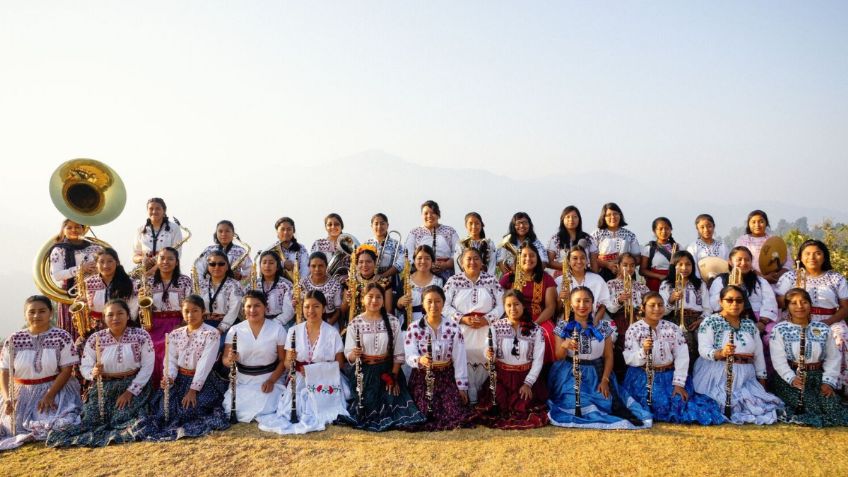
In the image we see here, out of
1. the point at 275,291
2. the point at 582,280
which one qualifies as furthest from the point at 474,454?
the point at 275,291

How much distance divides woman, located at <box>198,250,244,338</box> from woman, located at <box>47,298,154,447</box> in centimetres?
90

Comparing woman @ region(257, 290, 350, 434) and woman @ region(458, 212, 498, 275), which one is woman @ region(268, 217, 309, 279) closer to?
woman @ region(257, 290, 350, 434)

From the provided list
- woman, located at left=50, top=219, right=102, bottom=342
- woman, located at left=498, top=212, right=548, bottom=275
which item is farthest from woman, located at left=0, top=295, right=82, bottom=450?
woman, located at left=498, top=212, right=548, bottom=275

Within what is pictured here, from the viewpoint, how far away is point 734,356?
6008 mm

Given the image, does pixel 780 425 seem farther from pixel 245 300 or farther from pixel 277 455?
pixel 245 300

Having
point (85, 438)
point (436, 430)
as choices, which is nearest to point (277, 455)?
point (436, 430)

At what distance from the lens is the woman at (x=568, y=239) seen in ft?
24.9

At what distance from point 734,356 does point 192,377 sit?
564 centimetres

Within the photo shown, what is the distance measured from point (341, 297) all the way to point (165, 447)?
2.55 meters

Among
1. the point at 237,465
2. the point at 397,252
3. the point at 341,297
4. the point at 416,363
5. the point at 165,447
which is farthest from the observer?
the point at 397,252

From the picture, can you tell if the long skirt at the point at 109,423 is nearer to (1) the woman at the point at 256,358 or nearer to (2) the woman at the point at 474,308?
(1) the woman at the point at 256,358

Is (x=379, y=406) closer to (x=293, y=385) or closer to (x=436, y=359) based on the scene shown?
(x=436, y=359)

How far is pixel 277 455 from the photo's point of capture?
502 cm

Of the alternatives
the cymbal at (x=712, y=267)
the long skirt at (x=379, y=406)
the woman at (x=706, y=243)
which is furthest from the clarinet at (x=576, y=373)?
the woman at (x=706, y=243)
